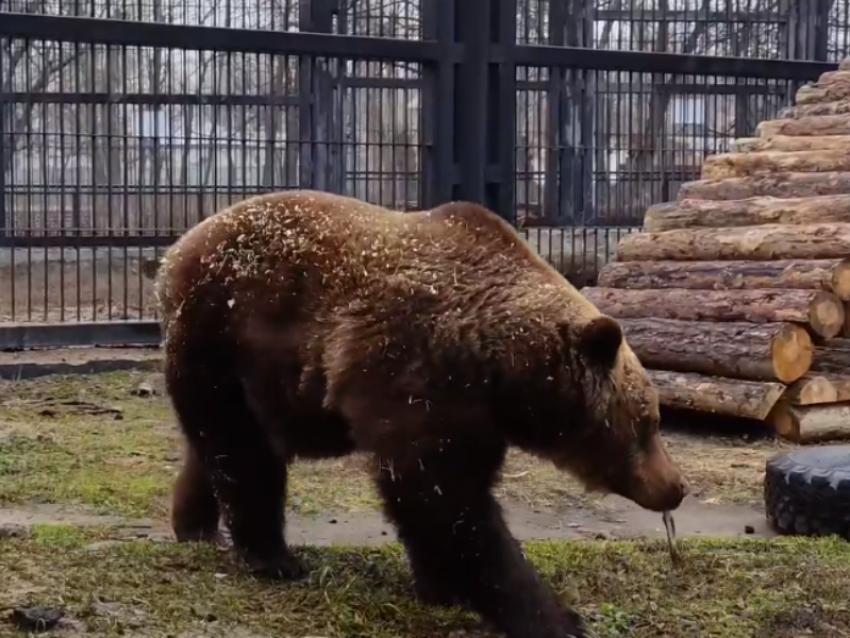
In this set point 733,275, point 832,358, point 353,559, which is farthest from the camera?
point 733,275

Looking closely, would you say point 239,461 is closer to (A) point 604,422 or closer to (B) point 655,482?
(A) point 604,422

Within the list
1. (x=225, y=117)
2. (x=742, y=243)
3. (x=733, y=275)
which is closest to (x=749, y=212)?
(x=742, y=243)

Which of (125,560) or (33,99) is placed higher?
(33,99)

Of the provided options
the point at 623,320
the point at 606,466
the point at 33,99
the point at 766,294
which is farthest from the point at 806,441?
the point at 33,99

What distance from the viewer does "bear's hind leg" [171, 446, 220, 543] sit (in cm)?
495

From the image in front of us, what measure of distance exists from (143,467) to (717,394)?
324cm

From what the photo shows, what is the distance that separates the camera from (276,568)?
14.9 ft

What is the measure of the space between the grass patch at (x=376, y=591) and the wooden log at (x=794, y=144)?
15.2ft

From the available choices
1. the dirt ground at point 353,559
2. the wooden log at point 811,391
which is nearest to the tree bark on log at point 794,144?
the wooden log at point 811,391

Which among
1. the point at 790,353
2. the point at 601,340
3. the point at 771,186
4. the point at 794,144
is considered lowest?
the point at 790,353

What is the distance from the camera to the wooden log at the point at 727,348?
7750mm

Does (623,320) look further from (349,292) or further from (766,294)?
(349,292)

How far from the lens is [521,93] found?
1154 cm

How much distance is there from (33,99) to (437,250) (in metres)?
6.81
